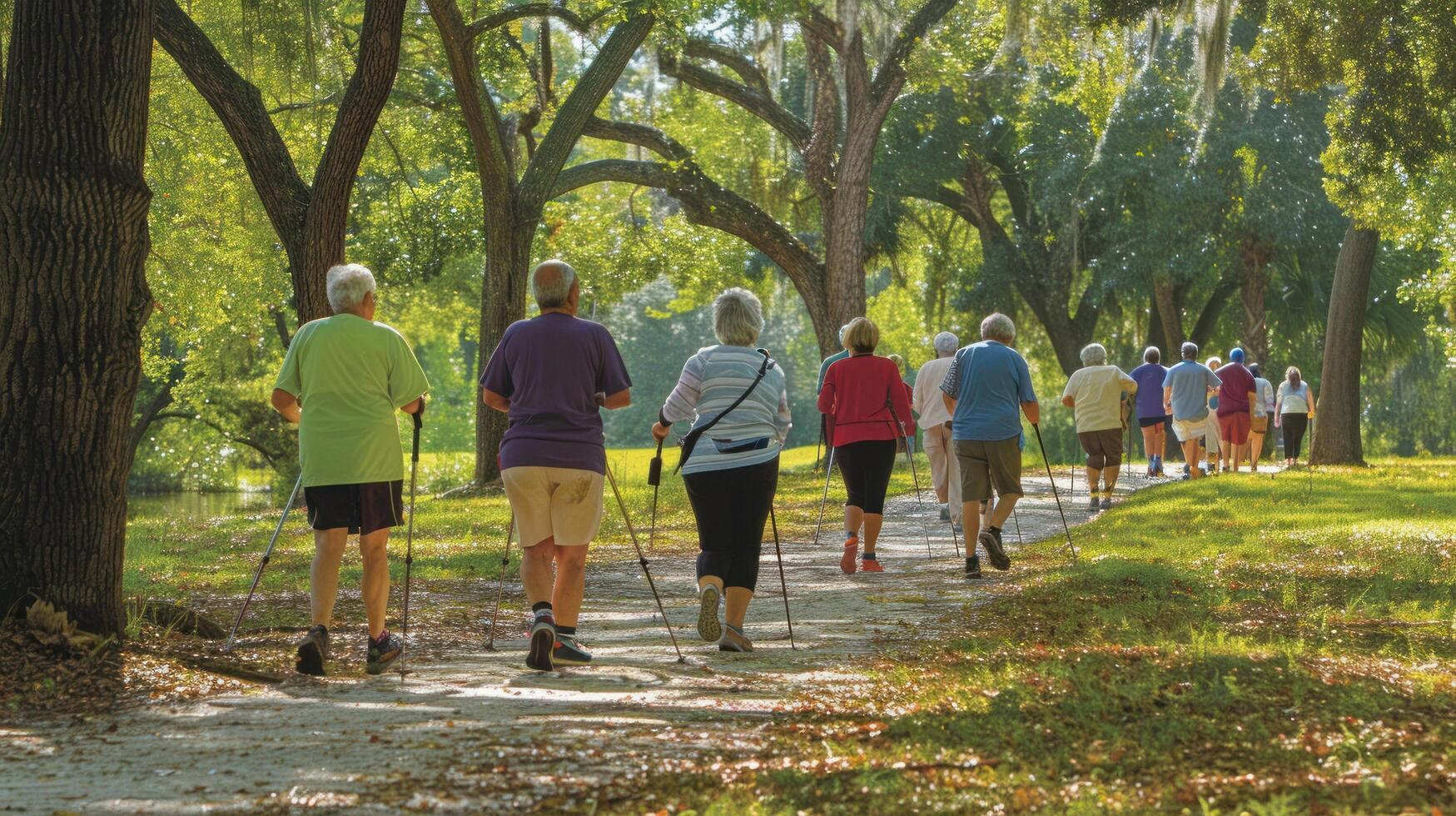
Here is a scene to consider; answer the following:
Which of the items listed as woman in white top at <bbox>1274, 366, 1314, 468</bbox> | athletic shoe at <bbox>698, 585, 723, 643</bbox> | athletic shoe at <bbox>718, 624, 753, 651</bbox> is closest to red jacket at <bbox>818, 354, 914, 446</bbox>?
athletic shoe at <bbox>718, 624, 753, 651</bbox>

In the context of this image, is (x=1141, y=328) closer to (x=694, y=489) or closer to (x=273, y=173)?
(x=273, y=173)

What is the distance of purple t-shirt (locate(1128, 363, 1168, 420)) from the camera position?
68.6ft

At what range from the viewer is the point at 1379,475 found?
68.6 feet

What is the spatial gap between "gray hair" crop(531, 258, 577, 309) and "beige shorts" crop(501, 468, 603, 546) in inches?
33.3

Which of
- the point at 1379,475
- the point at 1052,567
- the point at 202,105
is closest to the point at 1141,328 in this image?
the point at 1379,475

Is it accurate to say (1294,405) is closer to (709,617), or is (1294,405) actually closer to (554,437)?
(709,617)

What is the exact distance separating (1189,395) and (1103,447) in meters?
3.93

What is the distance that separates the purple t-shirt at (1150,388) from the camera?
68.6ft

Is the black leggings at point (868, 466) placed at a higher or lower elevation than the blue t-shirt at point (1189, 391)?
lower

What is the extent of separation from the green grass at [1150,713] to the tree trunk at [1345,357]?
52.2 feet

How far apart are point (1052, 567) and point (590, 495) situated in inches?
203

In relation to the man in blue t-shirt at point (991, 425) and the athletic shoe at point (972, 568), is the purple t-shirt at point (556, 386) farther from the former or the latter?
the athletic shoe at point (972, 568)

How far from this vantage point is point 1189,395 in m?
20.7

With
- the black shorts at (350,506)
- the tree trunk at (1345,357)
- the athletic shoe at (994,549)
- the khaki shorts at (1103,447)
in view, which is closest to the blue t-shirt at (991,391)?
the athletic shoe at (994,549)
